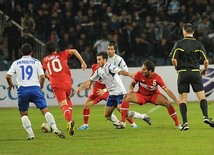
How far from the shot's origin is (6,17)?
2780 cm

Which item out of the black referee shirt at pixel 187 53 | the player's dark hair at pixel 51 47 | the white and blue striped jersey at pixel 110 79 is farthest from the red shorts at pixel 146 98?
the player's dark hair at pixel 51 47

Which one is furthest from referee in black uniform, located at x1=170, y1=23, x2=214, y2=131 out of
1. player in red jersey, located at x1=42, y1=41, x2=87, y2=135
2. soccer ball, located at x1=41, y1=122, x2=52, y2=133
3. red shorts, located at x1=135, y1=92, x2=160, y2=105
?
soccer ball, located at x1=41, y1=122, x2=52, y2=133

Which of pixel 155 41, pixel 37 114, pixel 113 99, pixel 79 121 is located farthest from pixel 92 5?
pixel 113 99

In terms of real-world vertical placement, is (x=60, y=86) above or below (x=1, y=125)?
above

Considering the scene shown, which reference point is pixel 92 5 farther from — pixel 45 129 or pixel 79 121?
pixel 45 129

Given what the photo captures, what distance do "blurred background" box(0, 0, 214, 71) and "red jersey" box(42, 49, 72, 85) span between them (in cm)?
1025

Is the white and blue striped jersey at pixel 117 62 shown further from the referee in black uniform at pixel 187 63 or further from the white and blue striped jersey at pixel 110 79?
the referee in black uniform at pixel 187 63

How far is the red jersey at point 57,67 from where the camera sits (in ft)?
50.5

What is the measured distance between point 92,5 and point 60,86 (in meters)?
12.7

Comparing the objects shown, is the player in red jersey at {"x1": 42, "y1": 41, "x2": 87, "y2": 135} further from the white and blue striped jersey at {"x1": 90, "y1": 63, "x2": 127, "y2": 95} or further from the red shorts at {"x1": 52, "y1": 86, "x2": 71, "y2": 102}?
the white and blue striped jersey at {"x1": 90, "y1": 63, "x2": 127, "y2": 95}

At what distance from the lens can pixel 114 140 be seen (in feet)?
44.8

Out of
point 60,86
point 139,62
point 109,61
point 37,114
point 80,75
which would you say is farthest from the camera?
point 139,62

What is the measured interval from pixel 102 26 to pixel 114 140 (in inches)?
526

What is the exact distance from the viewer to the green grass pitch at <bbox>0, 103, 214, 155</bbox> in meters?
12.0
